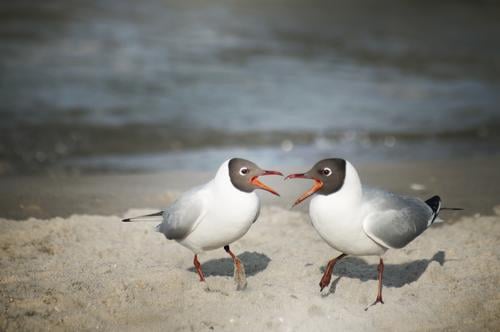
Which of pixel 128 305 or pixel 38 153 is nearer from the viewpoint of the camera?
pixel 128 305

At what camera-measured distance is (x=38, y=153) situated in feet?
29.9

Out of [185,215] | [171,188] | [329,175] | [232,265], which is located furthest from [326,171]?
[171,188]

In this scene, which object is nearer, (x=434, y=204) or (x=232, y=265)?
(x=434, y=204)

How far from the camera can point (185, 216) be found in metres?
3.96

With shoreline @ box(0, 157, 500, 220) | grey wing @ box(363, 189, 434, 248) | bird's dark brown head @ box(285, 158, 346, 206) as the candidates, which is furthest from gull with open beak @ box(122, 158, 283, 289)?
shoreline @ box(0, 157, 500, 220)

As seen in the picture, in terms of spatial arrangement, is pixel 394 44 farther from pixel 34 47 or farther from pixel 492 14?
pixel 34 47

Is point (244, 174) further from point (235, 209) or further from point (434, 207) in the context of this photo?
point (434, 207)

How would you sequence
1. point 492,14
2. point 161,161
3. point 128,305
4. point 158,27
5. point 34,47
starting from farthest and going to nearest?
point 492,14
point 158,27
point 34,47
point 161,161
point 128,305

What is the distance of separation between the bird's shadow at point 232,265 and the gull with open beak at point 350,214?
2.57ft

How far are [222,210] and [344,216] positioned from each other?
2.34 ft

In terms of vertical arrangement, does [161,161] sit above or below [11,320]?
below

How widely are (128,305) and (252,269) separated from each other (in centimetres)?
101

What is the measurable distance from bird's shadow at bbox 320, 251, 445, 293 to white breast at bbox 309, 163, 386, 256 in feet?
1.51

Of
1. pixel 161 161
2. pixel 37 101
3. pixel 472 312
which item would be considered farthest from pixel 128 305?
pixel 37 101
